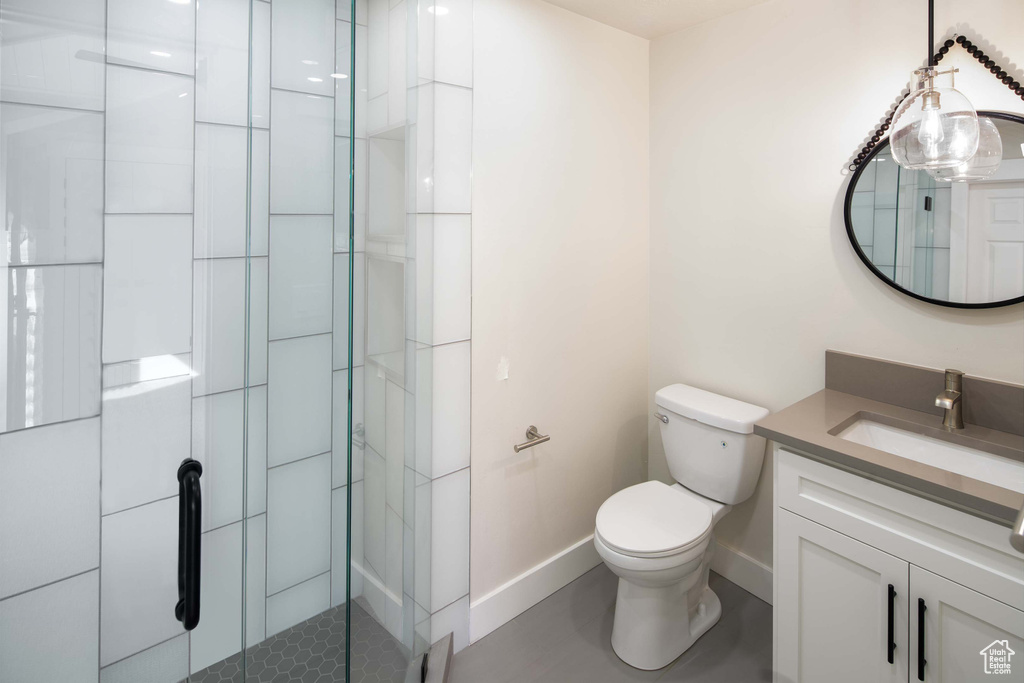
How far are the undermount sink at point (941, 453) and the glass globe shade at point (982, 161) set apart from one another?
0.76 meters

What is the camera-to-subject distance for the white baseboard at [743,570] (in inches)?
85.0

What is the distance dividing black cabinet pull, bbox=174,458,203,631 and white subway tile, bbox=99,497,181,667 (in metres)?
0.02

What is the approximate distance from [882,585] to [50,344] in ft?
6.27

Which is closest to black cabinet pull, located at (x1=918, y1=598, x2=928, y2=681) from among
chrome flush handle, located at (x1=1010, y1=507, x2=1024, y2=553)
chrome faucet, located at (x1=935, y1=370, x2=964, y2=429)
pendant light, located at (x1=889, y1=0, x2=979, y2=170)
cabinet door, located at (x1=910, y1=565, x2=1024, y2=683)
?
cabinet door, located at (x1=910, y1=565, x2=1024, y2=683)

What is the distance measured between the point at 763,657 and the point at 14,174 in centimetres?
243

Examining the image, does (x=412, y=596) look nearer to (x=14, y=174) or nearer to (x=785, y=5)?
(x=14, y=174)

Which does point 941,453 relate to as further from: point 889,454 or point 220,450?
point 220,450

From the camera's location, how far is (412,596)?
1.58 meters

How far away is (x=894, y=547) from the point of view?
1.32 m

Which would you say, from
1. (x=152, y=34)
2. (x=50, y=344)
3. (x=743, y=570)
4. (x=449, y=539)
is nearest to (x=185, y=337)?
(x=50, y=344)

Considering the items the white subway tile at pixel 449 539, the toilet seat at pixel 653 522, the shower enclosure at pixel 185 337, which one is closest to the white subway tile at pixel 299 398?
the shower enclosure at pixel 185 337

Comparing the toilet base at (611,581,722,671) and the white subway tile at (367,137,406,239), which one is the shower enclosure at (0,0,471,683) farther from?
Result: the toilet base at (611,581,722,671)

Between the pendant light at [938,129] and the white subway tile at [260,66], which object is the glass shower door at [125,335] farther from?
the pendant light at [938,129]

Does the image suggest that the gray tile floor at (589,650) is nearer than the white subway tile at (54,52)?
No
